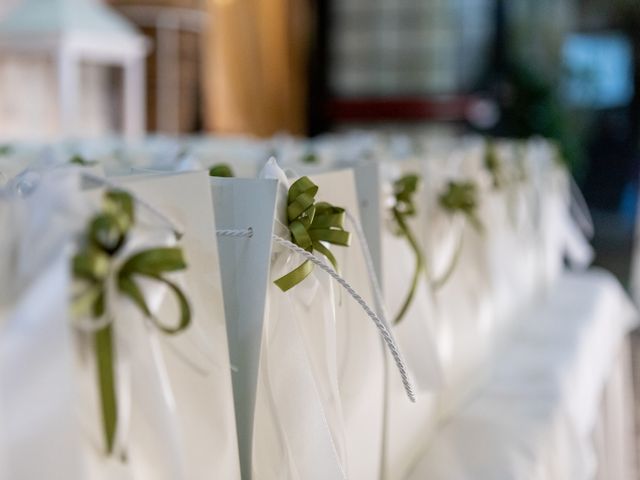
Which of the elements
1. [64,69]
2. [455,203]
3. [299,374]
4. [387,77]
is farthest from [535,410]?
[387,77]

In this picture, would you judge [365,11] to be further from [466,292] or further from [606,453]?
[466,292]

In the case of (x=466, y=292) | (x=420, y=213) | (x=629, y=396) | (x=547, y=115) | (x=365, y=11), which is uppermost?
(x=365, y=11)

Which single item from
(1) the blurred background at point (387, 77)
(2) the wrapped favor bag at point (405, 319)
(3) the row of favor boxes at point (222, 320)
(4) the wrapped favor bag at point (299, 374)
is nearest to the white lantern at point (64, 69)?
(1) the blurred background at point (387, 77)

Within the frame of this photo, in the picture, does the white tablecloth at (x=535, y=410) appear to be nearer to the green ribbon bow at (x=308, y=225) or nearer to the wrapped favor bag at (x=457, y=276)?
the wrapped favor bag at (x=457, y=276)

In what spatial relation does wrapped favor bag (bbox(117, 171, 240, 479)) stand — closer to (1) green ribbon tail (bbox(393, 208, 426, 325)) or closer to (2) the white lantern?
(1) green ribbon tail (bbox(393, 208, 426, 325))

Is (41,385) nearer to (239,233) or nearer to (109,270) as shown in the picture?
(109,270)

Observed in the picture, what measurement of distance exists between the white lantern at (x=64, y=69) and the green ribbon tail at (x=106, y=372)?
2742 mm

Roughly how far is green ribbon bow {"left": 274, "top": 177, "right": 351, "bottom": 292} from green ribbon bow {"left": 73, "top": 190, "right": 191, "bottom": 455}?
0.62 feet

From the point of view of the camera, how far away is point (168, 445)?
0.57 meters

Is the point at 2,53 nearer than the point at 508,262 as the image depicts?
No

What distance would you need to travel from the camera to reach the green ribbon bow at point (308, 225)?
0.72 meters

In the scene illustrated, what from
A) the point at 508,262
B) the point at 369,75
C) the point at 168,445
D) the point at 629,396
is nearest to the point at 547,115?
the point at 369,75

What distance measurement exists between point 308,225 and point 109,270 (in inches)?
9.9

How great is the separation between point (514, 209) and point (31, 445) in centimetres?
161
